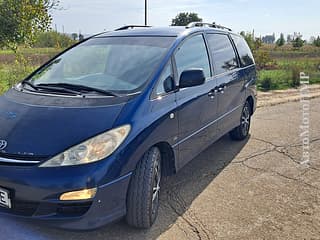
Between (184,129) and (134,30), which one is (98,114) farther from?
(134,30)

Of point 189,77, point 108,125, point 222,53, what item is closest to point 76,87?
point 108,125

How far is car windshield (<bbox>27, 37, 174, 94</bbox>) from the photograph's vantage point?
3.11 meters

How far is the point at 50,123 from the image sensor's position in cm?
256

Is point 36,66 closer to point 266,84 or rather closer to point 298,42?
point 266,84

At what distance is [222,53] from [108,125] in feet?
8.54

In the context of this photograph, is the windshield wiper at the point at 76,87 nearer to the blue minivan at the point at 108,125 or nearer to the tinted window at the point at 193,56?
the blue minivan at the point at 108,125

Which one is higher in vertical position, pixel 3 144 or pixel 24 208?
pixel 3 144

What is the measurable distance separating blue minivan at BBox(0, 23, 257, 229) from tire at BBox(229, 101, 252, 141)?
1.24 m

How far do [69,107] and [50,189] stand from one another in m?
0.73

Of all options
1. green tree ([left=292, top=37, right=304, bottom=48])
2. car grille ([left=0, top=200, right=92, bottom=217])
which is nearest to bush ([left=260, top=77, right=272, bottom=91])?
car grille ([left=0, top=200, right=92, bottom=217])

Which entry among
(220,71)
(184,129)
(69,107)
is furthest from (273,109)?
(69,107)

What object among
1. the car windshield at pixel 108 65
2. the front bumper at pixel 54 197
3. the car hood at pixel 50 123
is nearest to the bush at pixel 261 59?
the car windshield at pixel 108 65

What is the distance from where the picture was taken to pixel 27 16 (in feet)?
21.7

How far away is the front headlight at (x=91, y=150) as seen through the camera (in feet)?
7.67
